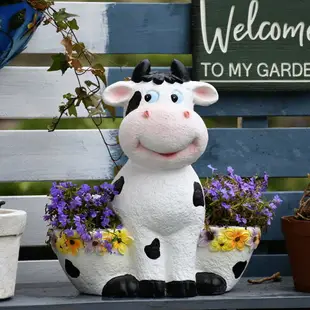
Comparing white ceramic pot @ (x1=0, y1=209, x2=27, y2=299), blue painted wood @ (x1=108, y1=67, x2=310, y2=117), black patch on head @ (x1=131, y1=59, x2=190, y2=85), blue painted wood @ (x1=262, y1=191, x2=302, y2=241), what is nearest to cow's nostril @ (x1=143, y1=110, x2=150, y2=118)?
black patch on head @ (x1=131, y1=59, x2=190, y2=85)

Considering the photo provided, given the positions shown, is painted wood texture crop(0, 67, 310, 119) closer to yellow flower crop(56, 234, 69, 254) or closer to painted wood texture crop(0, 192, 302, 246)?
painted wood texture crop(0, 192, 302, 246)

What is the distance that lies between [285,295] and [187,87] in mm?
657

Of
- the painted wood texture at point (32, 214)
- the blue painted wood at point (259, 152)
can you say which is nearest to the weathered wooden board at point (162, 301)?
the painted wood texture at point (32, 214)

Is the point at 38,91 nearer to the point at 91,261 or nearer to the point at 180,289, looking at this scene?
the point at 91,261

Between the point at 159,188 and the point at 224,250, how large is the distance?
0.88 feet

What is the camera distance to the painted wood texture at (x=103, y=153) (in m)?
2.85

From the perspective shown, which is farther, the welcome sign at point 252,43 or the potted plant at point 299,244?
the welcome sign at point 252,43

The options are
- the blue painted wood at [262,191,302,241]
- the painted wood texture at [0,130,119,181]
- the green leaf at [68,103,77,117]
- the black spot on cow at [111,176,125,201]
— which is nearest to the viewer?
the black spot on cow at [111,176,125,201]

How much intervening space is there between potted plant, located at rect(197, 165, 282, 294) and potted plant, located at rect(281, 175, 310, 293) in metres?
0.07

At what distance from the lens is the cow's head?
2387 millimetres

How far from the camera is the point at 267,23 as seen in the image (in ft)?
9.55

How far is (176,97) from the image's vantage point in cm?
244

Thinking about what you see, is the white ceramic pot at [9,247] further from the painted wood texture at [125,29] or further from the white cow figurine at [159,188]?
the painted wood texture at [125,29]

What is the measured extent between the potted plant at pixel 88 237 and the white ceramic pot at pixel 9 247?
109 millimetres
